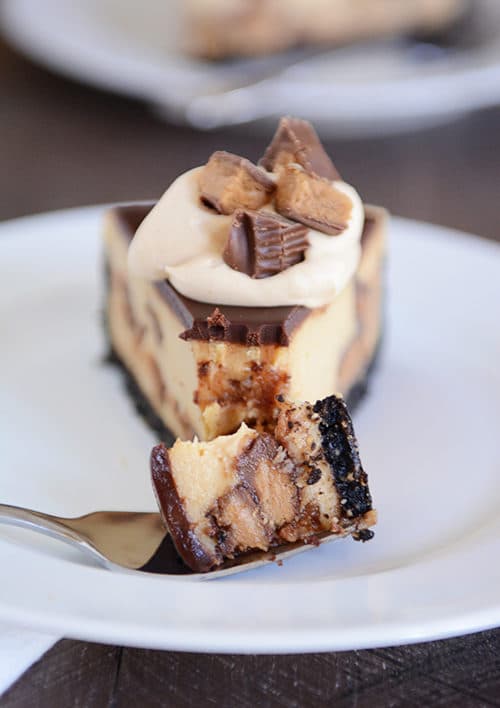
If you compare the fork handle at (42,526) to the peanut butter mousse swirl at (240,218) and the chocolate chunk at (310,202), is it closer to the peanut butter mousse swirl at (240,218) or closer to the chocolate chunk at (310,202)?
the peanut butter mousse swirl at (240,218)

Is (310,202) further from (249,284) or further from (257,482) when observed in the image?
(257,482)

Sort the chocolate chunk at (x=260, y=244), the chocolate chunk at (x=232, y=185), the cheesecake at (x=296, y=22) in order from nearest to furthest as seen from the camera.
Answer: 1. the chocolate chunk at (x=260, y=244)
2. the chocolate chunk at (x=232, y=185)
3. the cheesecake at (x=296, y=22)

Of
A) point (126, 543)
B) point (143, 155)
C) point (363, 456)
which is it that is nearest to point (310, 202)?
point (363, 456)

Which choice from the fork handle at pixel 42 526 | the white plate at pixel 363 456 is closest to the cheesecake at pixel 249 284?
the white plate at pixel 363 456

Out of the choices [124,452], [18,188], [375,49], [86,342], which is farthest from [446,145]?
[124,452]

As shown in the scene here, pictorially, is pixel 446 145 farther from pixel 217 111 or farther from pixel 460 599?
pixel 460 599

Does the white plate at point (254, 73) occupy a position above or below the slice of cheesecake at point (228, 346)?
above

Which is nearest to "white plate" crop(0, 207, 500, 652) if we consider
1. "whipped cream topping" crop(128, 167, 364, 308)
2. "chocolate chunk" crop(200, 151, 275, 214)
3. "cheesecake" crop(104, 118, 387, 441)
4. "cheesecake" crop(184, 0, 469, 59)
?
"cheesecake" crop(104, 118, 387, 441)
